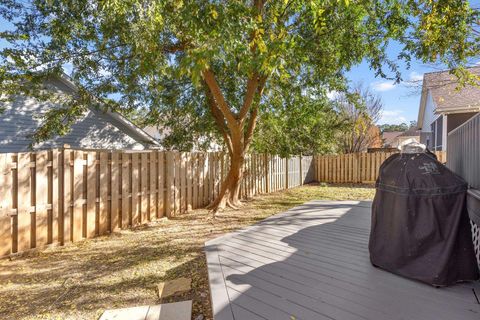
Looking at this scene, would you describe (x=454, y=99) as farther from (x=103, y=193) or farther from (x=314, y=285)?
(x=103, y=193)

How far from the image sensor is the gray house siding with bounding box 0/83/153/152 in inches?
311

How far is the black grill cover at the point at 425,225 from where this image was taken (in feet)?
7.79

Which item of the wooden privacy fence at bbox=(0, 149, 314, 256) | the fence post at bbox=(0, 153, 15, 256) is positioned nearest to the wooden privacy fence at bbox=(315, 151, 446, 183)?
the wooden privacy fence at bbox=(0, 149, 314, 256)

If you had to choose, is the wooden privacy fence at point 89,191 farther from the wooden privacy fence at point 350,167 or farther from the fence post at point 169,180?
the wooden privacy fence at point 350,167

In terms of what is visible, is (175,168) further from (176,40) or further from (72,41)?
(72,41)

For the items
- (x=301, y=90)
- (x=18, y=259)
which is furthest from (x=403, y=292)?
(x=301, y=90)

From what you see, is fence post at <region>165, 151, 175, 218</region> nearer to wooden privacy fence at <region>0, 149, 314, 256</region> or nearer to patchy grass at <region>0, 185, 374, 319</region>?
wooden privacy fence at <region>0, 149, 314, 256</region>

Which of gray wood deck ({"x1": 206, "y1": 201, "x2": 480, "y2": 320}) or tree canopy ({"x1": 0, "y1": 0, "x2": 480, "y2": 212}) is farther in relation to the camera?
tree canopy ({"x1": 0, "y1": 0, "x2": 480, "y2": 212})

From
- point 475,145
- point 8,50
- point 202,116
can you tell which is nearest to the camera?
point 475,145

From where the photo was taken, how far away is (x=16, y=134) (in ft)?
26.3

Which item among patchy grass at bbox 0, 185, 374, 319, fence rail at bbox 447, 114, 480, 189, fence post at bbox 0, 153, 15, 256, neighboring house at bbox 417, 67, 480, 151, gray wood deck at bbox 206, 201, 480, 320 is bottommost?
patchy grass at bbox 0, 185, 374, 319

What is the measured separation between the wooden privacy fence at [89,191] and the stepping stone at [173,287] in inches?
104

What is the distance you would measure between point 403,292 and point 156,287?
97.5 inches

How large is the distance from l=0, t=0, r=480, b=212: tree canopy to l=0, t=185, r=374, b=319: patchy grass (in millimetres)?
2695
